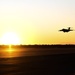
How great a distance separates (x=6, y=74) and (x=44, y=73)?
13.0ft

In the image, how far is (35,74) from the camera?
28531 mm

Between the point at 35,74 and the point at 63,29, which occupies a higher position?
the point at 63,29

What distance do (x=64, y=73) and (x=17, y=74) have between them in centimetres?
521

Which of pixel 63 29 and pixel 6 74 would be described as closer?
pixel 6 74

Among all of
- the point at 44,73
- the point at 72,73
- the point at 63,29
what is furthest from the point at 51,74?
the point at 63,29

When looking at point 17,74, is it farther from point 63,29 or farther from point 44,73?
point 63,29

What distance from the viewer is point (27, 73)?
96.8 feet

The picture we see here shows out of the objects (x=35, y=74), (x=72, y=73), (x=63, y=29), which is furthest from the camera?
(x=63, y=29)

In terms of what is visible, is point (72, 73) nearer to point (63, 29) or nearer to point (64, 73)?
point (64, 73)

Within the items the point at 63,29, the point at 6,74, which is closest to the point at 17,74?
the point at 6,74

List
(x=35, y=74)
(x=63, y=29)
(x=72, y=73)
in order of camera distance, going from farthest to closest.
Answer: (x=63, y=29) < (x=72, y=73) < (x=35, y=74)

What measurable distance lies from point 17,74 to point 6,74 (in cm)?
120

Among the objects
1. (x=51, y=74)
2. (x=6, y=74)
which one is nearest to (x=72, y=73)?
(x=51, y=74)

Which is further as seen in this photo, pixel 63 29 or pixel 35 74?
pixel 63 29
